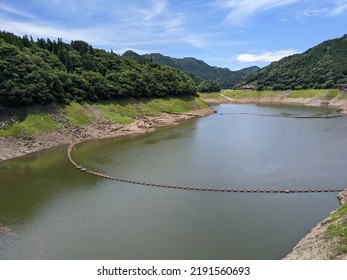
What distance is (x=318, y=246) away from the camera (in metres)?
19.6

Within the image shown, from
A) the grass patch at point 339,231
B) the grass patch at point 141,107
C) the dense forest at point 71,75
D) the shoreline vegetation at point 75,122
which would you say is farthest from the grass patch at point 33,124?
the grass patch at point 339,231

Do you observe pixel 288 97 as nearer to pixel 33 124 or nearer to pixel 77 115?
pixel 77 115

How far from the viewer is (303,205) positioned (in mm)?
29734

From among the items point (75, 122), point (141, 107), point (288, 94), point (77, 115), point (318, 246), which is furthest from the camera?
point (288, 94)

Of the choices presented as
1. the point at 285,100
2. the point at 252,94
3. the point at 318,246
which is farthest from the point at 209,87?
the point at 318,246

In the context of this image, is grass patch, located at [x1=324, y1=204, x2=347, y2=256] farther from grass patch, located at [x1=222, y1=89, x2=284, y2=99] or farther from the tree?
the tree

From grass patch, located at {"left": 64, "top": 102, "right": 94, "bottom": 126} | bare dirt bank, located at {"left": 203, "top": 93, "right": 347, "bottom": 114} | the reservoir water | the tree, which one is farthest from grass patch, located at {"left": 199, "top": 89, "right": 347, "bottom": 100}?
grass patch, located at {"left": 64, "top": 102, "right": 94, "bottom": 126}

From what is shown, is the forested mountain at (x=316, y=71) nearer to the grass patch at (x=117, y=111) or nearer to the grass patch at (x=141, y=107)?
the grass patch at (x=141, y=107)

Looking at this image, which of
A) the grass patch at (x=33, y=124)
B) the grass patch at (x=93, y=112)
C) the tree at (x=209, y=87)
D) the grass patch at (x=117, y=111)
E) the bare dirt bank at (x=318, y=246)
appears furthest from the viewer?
the tree at (x=209, y=87)

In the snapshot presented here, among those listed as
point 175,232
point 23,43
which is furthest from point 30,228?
point 23,43

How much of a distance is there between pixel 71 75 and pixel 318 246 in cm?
6760

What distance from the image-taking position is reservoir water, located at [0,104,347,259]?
77.2ft

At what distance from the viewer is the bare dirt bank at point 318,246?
18.2m

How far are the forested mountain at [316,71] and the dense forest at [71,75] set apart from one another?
73277 millimetres
